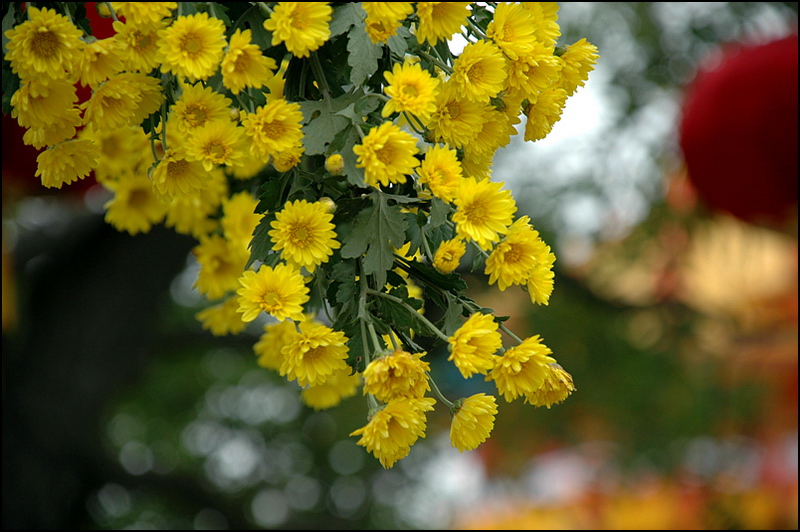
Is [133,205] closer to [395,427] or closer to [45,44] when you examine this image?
[45,44]

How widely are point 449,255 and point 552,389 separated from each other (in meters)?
0.11

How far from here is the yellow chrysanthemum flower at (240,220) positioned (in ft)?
2.48

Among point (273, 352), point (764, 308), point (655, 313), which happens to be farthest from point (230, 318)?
point (764, 308)

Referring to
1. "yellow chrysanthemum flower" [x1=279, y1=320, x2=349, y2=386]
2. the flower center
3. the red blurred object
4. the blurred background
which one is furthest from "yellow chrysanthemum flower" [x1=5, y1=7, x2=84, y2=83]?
the red blurred object

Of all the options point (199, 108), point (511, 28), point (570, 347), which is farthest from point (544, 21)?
point (570, 347)

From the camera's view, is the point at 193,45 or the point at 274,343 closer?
the point at 193,45

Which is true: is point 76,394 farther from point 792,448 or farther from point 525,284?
point 792,448

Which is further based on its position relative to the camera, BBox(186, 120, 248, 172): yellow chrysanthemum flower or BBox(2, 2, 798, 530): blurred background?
BBox(2, 2, 798, 530): blurred background

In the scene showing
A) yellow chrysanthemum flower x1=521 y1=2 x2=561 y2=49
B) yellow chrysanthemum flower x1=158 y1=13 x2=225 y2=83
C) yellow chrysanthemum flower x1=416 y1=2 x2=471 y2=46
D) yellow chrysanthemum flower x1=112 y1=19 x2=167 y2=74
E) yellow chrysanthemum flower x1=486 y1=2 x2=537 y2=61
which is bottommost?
yellow chrysanthemum flower x1=112 y1=19 x2=167 y2=74

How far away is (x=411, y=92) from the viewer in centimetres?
51

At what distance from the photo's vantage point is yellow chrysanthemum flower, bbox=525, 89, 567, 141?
1.89 ft

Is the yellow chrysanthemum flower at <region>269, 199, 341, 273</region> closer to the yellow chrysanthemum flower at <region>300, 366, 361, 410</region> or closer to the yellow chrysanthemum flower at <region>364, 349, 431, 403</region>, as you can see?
the yellow chrysanthemum flower at <region>364, 349, 431, 403</region>

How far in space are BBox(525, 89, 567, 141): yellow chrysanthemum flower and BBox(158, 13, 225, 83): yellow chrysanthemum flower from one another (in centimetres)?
21

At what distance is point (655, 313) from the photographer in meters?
2.34
